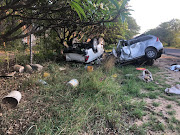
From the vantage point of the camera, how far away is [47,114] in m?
2.70

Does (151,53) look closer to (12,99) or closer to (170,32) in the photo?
(12,99)

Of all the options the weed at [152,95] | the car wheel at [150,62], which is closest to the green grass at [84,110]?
the weed at [152,95]

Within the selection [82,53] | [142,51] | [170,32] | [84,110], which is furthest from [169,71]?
[170,32]

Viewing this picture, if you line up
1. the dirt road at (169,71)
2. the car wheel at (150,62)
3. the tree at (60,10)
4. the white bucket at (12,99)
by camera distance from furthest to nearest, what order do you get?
the car wheel at (150,62), the dirt road at (169,71), the white bucket at (12,99), the tree at (60,10)

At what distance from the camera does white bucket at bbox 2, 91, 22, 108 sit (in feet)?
9.77

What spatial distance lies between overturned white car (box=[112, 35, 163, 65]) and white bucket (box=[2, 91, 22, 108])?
6741 mm

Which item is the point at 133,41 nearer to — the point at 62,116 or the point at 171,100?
the point at 171,100

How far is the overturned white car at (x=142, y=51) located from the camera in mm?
8062

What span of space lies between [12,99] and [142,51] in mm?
7506

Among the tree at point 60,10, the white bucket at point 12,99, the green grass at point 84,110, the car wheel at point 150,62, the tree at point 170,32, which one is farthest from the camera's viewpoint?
the tree at point 170,32

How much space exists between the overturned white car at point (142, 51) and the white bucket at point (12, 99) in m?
6.74

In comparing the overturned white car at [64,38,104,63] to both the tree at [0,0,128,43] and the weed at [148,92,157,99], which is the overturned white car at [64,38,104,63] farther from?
the weed at [148,92,157,99]

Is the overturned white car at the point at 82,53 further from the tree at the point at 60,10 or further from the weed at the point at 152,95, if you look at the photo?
the weed at the point at 152,95

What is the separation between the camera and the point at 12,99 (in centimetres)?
322
